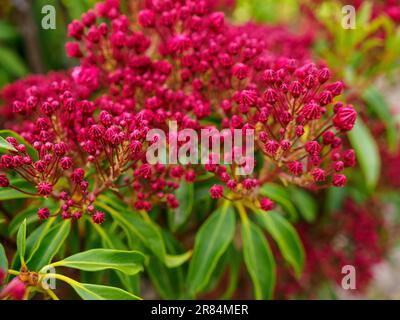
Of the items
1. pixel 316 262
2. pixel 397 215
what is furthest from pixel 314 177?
pixel 397 215

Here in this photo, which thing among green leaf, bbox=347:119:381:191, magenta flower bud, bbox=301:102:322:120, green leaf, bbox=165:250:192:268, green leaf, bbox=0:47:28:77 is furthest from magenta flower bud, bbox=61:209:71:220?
green leaf, bbox=0:47:28:77

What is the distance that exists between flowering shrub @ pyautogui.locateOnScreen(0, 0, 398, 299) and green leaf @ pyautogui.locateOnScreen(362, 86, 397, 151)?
2.11 ft

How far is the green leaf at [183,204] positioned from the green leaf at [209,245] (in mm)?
65

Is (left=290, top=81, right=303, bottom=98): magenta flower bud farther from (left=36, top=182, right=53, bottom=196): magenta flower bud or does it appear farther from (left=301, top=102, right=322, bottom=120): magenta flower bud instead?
(left=36, top=182, right=53, bottom=196): magenta flower bud

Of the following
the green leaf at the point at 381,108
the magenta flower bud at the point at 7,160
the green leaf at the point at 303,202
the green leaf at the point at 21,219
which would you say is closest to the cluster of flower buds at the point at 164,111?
the magenta flower bud at the point at 7,160

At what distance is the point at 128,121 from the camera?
102 centimetres

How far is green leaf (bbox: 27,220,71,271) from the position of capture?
1.06 m

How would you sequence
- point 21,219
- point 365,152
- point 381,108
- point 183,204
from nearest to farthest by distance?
point 21,219 → point 183,204 → point 365,152 → point 381,108

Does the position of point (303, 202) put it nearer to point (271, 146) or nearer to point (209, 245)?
point (209, 245)

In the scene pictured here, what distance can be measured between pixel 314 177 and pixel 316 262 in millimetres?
998

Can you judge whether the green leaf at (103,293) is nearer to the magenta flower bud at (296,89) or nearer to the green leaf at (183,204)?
the green leaf at (183,204)

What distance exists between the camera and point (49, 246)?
1.08 meters

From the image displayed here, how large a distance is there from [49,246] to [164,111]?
0.41 m

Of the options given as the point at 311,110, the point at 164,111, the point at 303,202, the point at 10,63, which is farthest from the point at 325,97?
the point at 10,63
